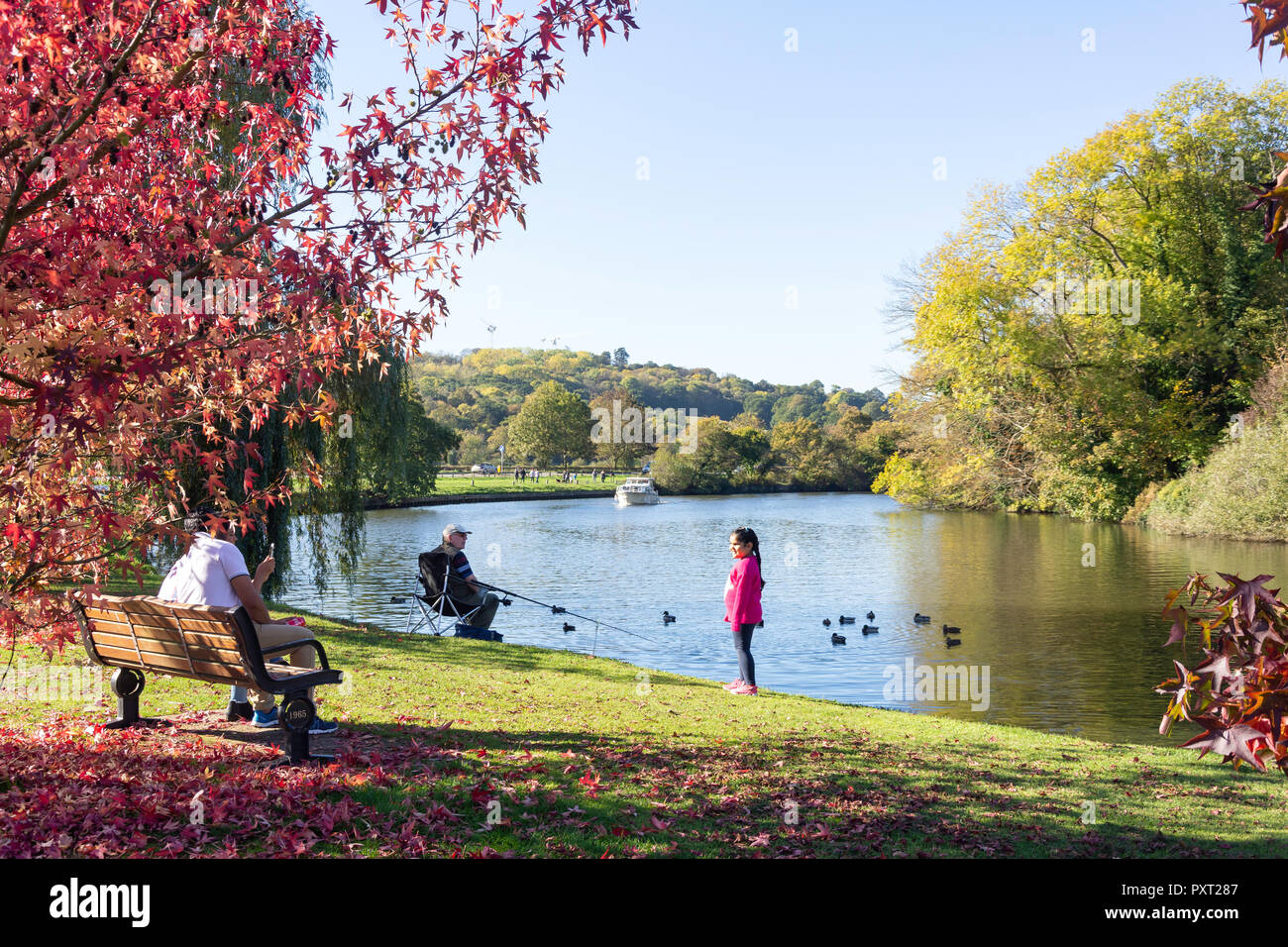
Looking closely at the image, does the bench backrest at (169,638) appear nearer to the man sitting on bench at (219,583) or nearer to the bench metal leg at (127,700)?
the bench metal leg at (127,700)

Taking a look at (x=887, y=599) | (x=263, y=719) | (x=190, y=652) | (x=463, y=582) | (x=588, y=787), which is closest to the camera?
(x=588, y=787)

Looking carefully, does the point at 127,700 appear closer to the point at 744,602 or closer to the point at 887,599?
the point at 744,602

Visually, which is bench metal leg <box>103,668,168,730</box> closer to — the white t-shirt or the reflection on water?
the white t-shirt

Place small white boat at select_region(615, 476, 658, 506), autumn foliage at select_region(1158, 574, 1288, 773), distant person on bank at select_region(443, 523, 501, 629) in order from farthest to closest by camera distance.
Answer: small white boat at select_region(615, 476, 658, 506), distant person on bank at select_region(443, 523, 501, 629), autumn foliage at select_region(1158, 574, 1288, 773)

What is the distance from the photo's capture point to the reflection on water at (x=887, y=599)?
13055 mm

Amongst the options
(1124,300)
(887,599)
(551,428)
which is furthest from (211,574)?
(551,428)

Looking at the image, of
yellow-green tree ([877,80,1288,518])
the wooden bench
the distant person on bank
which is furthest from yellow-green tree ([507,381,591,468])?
the wooden bench

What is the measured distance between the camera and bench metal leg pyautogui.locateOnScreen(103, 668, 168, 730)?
6074 mm

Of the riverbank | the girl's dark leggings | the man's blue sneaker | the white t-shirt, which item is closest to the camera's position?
the riverbank

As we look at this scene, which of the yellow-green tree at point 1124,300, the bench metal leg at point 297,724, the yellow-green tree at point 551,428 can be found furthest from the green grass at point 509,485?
the bench metal leg at point 297,724

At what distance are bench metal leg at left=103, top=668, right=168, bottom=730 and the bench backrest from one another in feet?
0.27

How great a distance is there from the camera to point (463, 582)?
1338 cm

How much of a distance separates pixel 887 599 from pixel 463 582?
11803 millimetres

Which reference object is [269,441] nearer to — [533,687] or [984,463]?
[533,687]
